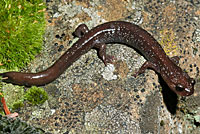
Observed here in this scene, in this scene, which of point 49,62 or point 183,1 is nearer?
point 49,62

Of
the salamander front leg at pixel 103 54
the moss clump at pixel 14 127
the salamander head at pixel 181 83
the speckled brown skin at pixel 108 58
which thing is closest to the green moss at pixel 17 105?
the speckled brown skin at pixel 108 58

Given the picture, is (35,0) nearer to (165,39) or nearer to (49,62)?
(49,62)

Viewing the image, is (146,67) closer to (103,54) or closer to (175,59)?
(175,59)

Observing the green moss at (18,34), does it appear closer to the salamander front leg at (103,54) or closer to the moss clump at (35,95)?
the moss clump at (35,95)

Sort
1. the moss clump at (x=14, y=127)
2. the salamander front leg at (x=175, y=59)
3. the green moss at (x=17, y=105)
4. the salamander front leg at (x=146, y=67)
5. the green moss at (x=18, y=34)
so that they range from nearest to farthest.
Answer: the moss clump at (x=14, y=127) < the green moss at (x=17, y=105) < the green moss at (x=18, y=34) < the salamander front leg at (x=146, y=67) < the salamander front leg at (x=175, y=59)

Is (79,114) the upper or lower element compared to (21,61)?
lower

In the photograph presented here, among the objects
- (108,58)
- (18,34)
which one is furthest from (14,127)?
(108,58)

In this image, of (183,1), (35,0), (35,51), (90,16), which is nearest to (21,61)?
(35,51)
